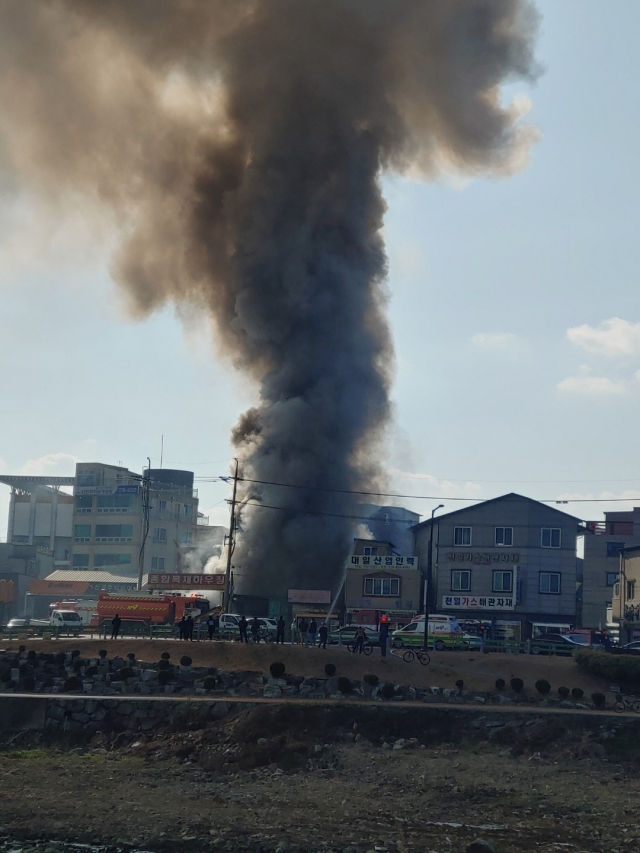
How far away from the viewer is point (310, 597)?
77.6 metres

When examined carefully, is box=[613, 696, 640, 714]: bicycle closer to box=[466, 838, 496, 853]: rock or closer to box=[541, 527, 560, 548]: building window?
box=[466, 838, 496, 853]: rock

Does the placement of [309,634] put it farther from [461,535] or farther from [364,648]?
[461,535]

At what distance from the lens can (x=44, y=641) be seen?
64.9 metres

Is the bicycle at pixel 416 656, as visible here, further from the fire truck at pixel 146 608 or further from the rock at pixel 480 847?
the fire truck at pixel 146 608

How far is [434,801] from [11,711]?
78.9 ft

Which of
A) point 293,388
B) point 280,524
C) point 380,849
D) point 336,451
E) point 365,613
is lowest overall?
point 380,849

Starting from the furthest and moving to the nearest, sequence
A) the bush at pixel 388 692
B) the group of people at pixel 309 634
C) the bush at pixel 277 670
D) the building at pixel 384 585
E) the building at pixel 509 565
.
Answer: the building at pixel 509 565, the building at pixel 384 585, the group of people at pixel 309 634, the bush at pixel 277 670, the bush at pixel 388 692

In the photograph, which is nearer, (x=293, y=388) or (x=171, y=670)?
(x=171, y=670)

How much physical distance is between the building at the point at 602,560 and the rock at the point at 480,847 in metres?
65.8

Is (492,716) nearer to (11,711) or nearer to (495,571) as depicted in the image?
(11,711)

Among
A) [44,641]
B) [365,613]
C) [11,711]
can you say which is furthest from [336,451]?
[11,711]

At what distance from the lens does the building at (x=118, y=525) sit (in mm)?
144500

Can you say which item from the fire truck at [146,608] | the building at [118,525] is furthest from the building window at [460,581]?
the building at [118,525]

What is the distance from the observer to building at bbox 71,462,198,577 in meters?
144
